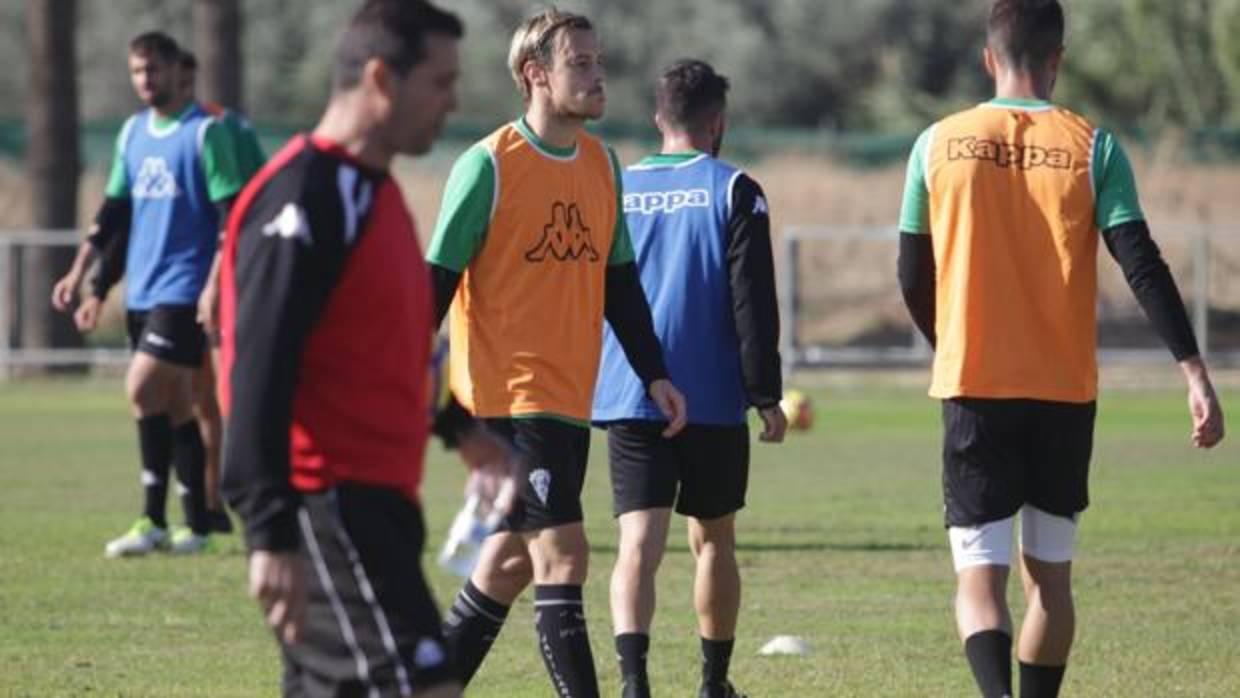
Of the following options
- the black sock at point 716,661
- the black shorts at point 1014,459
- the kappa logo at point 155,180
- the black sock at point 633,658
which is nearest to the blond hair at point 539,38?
→ the black shorts at point 1014,459

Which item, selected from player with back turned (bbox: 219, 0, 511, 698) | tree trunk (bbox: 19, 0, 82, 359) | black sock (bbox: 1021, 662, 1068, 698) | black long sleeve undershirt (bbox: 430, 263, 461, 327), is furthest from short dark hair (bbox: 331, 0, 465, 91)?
tree trunk (bbox: 19, 0, 82, 359)

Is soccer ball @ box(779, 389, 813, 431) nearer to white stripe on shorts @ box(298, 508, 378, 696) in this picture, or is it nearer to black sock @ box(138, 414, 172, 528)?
black sock @ box(138, 414, 172, 528)

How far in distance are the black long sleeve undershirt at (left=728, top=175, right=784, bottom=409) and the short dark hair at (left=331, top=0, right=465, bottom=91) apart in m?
3.55

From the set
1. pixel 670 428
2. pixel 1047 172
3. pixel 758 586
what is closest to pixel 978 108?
pixel 1047 172

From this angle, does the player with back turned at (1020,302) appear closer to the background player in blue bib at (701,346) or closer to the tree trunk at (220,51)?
the background player in blue bib at (701,346)

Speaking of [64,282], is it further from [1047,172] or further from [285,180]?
[285,180]

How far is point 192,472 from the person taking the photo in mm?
14461

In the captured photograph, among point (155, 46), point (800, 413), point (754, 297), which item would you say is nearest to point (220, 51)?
point (800, 413)

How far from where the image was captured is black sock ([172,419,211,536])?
1427 cm

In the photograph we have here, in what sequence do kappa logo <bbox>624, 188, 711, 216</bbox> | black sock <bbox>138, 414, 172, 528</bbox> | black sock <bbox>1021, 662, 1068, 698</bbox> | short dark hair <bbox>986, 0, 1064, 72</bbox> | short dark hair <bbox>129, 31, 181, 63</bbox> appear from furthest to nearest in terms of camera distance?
black sock <bbox>138, 414, 172, 528</bbox>
short dark hair <bbox>129, 31, 181, 63</bbox>
kappa logo <bbox>624, 188, 711, 216</bbox>
black sock <bbox>1021, 662, 1068, 698</bbox>
short dark hair <bbox>986, 0, 1064, 72</bbox>

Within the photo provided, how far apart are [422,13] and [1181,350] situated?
3.18 m

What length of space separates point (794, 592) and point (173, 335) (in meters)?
3.62

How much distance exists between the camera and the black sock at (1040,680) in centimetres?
815

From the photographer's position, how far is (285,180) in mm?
5492
